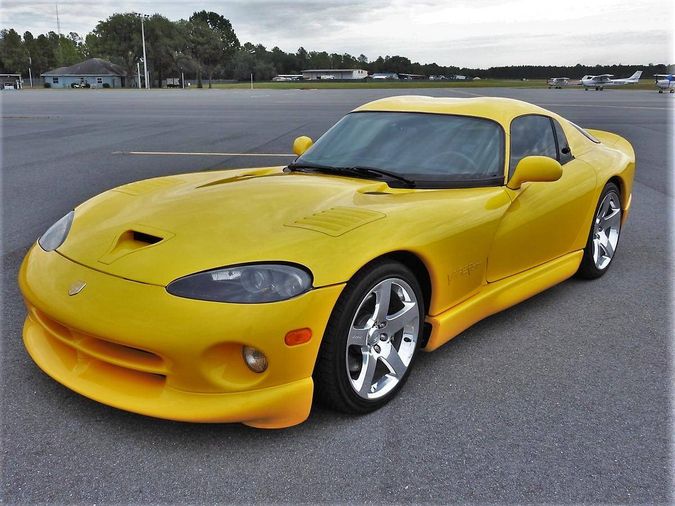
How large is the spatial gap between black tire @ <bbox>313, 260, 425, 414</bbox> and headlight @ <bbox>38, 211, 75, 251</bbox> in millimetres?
1400

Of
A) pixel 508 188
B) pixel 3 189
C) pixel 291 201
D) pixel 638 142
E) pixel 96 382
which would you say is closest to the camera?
pixel 96 382

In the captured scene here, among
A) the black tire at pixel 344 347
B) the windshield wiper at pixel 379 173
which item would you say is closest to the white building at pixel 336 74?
the windshield wiper at pixel 379 173

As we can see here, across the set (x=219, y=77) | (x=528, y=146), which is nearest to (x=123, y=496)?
(x=528, y=146)

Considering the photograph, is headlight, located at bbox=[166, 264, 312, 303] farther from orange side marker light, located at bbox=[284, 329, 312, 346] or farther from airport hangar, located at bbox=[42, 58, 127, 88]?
airport hangar, located at bbox=[42, 58, 127, 88]

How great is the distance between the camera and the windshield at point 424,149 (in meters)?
3.42

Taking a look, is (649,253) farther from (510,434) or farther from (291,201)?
(291,201)

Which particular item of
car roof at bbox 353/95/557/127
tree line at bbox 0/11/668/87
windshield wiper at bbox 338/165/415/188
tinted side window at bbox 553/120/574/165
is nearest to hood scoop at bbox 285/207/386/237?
windshield wiper at bbox 338/165/415/188

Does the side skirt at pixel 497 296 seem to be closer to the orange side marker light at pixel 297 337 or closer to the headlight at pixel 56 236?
the orange side marker light at pixel 297 337

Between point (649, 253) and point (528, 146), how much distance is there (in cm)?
205

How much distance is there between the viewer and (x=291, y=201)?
294cm

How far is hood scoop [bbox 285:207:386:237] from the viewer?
8.52ft

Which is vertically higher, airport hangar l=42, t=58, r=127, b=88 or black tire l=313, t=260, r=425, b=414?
airport hangar l=42, t=58, r=127, b=88

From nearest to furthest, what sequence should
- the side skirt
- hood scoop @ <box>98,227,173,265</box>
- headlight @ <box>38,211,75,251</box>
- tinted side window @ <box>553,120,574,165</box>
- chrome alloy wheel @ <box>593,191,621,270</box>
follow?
hood scoop @ <box>98,227,173,265</box>
headlight @ <box>38,211,75,251</box>
the side skirt
tinted side window @ <box>553,120,574,165</box>
chrome alloy wheel @ <box>593,191,621,270</box>

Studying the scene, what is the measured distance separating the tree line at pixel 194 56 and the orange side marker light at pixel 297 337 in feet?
332
